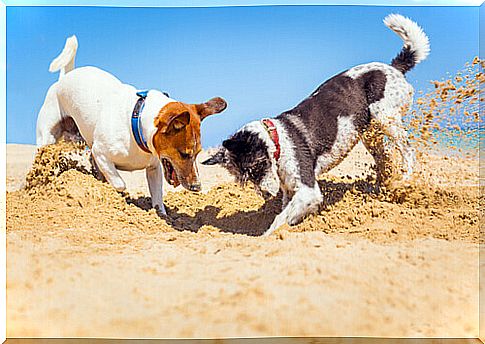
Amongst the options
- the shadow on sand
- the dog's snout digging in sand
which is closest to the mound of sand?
the shadow on sand

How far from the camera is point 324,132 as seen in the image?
12.2ft

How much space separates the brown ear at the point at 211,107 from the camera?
3.65m

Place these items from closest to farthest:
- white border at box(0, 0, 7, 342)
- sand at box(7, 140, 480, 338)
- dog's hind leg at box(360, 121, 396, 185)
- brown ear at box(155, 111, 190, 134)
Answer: sand at box(7, 140, 480, 338) < white border at box(0, 0, 7, 342) < brown ear at box(155, 111, 190, 134) < dog's hind leg at box(360, 121, 396, 185)

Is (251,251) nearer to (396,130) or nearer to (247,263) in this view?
(247,263)

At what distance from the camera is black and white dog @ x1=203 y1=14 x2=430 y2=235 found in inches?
142

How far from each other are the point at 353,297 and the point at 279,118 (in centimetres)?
113

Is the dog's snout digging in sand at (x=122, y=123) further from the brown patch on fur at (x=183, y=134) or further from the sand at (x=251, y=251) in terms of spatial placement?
the sand at (x=251, y=251)

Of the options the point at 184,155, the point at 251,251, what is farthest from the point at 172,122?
the point at 251,251

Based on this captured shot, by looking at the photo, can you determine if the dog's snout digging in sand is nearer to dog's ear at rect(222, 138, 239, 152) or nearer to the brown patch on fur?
the brown patch on fur

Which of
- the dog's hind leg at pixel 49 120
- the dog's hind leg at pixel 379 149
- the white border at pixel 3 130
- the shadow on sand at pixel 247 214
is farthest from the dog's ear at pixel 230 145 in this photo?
the white border at pixel 3 130

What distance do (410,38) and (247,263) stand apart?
1.60 metres

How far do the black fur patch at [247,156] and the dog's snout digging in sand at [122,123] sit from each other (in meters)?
0.19

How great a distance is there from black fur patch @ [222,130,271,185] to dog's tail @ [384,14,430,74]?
0.99 metres

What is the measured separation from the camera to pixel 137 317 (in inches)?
124
